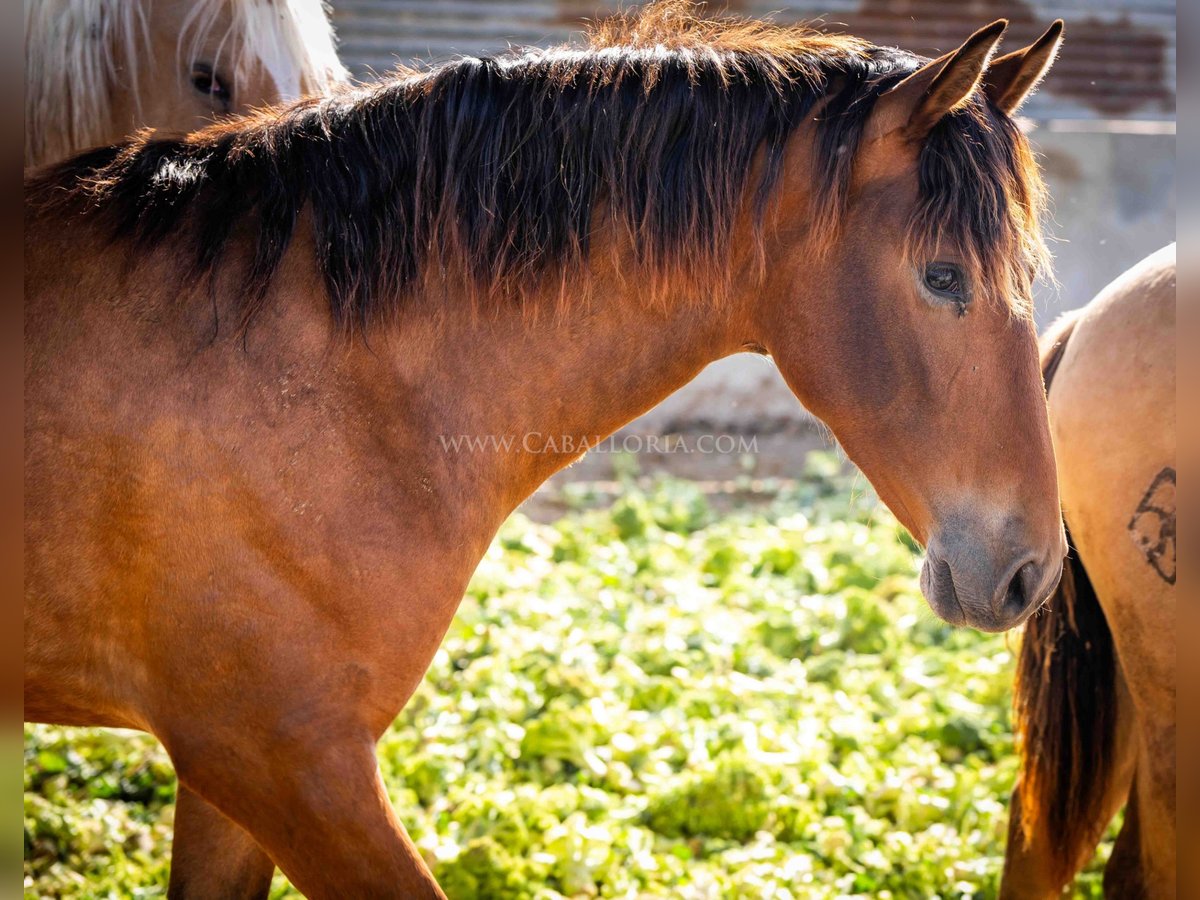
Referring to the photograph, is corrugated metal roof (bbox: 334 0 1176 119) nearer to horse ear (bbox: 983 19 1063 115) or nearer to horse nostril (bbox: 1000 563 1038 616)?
horse ear (bbox: 983 19 1063 115)

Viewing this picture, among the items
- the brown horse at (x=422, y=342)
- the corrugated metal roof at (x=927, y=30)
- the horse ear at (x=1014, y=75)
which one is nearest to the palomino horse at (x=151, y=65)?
the brown horse at (x=422, y=342)

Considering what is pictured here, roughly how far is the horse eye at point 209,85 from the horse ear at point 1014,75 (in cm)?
199

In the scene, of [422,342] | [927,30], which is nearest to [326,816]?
[422,342]

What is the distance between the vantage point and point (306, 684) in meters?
1.77

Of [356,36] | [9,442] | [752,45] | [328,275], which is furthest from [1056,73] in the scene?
[9,442]

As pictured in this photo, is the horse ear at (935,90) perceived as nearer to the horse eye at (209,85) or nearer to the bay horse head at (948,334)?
the bay horse head at (948,334)

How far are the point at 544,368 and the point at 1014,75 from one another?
1.06 meters

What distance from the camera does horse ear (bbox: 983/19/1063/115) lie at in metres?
1.85

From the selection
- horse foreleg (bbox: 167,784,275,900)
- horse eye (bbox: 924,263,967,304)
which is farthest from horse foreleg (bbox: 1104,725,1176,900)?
horse foreleg (bbox: 167,784,275,900)

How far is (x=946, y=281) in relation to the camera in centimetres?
178

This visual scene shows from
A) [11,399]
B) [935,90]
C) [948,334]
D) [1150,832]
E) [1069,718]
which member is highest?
[935,90]

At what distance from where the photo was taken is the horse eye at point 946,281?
1776mm

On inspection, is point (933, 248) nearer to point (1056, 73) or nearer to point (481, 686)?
point (481, 686)

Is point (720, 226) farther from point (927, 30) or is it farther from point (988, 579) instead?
point (927, 30)
